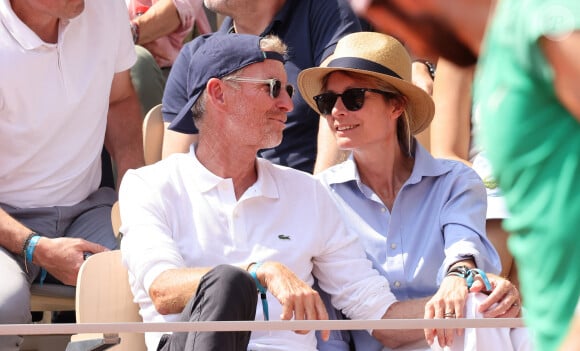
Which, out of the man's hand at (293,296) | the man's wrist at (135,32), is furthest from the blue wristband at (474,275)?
the man's wrist at (135,32)

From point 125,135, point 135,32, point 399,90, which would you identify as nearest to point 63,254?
point 125,135

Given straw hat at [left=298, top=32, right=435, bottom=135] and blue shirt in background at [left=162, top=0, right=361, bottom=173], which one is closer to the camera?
straw hat at [left=298, top=32, right=435, bottom=135]

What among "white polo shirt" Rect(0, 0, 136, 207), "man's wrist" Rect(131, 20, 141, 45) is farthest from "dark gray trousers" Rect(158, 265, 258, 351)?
"man's wrist" Rect(131, 20, 141, 45)

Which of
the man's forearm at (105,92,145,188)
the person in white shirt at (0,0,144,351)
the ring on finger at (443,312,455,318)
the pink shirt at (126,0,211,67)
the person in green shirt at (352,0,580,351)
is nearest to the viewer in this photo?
the person in green shirt at (352,0,580,351)

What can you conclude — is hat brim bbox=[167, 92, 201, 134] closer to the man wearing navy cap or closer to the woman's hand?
the man wearing navy cap

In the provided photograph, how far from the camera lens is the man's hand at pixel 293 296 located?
3.37 meters

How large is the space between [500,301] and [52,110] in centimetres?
179

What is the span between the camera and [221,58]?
13.3 ft

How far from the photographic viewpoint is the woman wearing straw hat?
3.85m

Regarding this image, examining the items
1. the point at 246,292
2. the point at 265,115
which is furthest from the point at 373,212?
the point at 246,292

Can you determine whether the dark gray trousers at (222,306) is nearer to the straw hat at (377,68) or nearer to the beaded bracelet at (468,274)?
the beaded bracelet at (468,274)

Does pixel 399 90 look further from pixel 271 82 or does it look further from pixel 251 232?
pixel 251 232

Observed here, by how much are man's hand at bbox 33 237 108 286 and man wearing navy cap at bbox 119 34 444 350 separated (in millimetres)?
395

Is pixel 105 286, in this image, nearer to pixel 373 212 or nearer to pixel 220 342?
pixel 220 342
